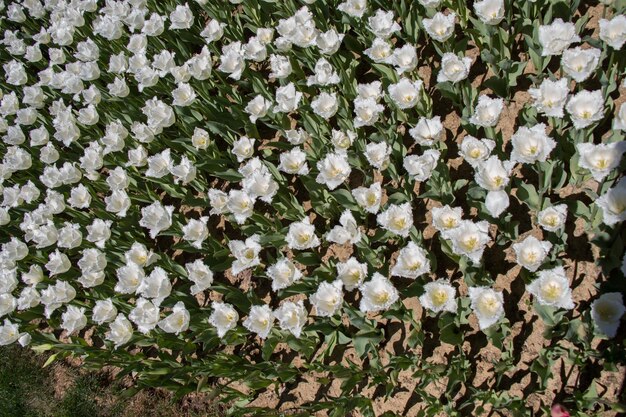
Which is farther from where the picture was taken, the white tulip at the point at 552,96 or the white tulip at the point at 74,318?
the white tulip at the point at 74,318

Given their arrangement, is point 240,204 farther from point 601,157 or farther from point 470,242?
point 601,157

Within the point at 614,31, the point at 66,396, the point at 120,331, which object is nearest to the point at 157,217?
the point at 120,331

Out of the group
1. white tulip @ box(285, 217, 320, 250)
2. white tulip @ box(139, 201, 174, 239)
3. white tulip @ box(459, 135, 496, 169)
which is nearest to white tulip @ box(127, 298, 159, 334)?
white tulip @ box(139, 201, 174, 239)

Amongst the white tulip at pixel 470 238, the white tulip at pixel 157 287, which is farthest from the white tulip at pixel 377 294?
the white tulip at pixel 157 287

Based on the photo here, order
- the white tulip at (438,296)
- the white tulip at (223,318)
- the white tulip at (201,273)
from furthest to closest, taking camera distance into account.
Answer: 1. the white tulip at (201,273)
2. the white tulip at (223,318)
3. the white tulip at (438,296)

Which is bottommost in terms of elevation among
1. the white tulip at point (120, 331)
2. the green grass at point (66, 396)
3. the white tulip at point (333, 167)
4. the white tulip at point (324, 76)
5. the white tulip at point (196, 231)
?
the green grass at point (66, 396)

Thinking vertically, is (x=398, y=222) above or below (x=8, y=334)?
above

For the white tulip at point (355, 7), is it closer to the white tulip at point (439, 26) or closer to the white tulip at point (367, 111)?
the white tulip at point (439, 26)

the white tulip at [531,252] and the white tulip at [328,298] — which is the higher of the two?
the white tulip at [531,252]

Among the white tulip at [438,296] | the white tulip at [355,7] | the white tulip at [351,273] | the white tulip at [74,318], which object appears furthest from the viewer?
the white tulip at [74,318]
